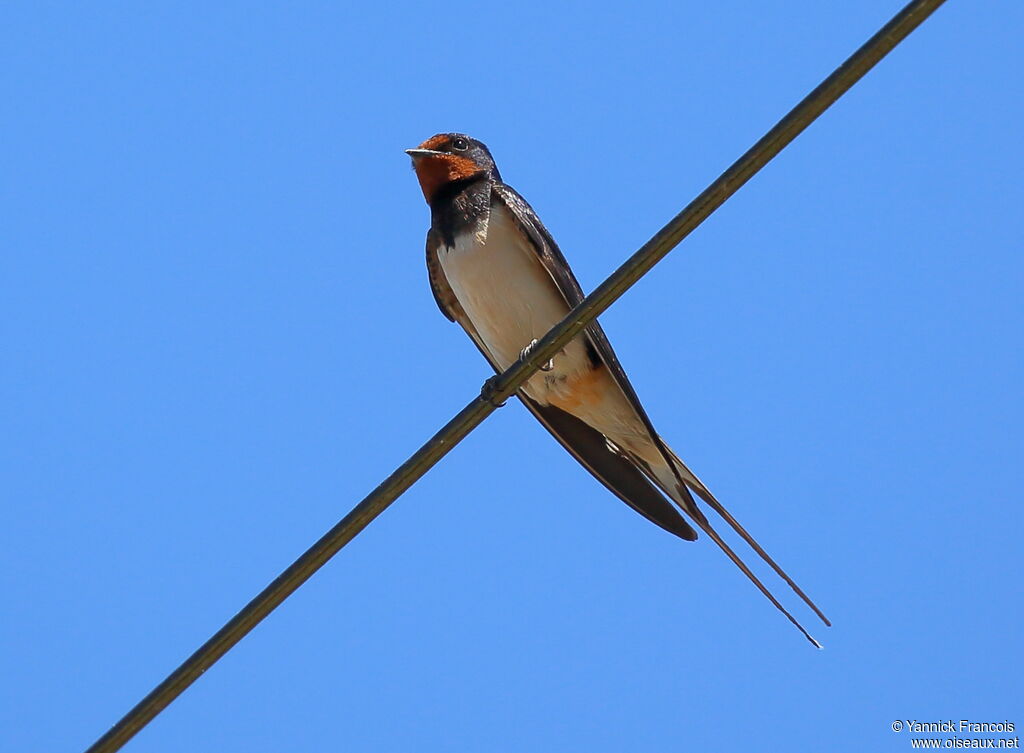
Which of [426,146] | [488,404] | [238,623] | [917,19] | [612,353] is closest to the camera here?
[917,19]

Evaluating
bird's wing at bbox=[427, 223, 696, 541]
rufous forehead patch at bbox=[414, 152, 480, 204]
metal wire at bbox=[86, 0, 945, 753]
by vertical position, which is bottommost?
metal wire at bbox=[86, 0, 945, 753]

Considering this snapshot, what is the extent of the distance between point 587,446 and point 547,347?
1.79 m

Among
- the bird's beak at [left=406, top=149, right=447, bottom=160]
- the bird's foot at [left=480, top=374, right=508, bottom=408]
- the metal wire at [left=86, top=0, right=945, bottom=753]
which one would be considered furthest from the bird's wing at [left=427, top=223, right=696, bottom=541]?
the metal wire at [left=86, top=0, right=945, bottom=753]

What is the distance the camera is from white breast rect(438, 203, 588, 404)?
4.60m

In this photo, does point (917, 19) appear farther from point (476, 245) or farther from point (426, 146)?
point (426, 146)

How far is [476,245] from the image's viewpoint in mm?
4629

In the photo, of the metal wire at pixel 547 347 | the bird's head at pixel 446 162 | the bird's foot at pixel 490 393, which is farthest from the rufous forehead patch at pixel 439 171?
the metal wire at pixel 547 347

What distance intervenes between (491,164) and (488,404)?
2.46 m

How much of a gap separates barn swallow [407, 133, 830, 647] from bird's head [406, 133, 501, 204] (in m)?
0.14

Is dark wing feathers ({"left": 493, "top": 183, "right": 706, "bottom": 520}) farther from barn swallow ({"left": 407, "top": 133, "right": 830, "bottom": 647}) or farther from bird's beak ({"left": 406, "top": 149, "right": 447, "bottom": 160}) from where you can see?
bird's beak ({"left": 406, "top": 149, "right": 447, "bottom": 160})

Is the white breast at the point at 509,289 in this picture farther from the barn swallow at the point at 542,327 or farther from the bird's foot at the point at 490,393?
the bird's foot at the point at 490,393

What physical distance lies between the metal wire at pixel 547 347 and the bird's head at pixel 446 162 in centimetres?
209

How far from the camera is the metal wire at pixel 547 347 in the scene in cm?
239

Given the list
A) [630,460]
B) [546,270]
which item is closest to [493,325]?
[546,270]
